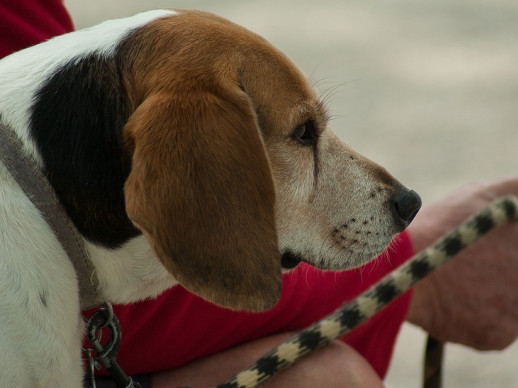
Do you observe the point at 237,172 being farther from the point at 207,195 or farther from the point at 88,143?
the point at 88,143

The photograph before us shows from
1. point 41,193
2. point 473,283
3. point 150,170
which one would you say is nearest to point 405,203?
point 150,170

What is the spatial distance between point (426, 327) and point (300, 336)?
2.36 ft

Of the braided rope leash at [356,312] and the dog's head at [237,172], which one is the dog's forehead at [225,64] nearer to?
the dog's head at [237,172]

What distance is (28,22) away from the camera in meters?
A: 2.18

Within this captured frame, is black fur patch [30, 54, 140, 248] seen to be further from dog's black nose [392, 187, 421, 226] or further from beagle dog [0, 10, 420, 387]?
dog's black nose [392, 187, 421, 226]

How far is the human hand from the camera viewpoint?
269cm

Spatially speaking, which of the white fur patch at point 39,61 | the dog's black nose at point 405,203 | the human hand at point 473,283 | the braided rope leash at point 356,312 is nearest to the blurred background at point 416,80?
the human hand at point 473,283

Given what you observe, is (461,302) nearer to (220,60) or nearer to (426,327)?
(426,327)

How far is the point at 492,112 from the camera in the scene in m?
4.82

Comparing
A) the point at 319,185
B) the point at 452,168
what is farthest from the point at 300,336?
the point at 452,168

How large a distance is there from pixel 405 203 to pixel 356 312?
32cm

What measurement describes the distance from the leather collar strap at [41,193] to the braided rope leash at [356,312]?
48 centimetres

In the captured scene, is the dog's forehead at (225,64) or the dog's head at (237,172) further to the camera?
the dog's forehead at (225,64)

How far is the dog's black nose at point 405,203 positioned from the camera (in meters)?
1.88
